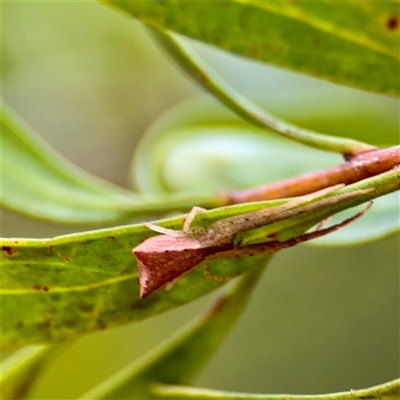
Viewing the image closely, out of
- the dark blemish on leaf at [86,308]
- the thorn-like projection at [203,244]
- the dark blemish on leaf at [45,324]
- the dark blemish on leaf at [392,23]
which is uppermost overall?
the dark blemish on leaf at [392,23]

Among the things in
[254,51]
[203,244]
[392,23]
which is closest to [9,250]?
[203,244]

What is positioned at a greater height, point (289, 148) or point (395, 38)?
point (395, 38)

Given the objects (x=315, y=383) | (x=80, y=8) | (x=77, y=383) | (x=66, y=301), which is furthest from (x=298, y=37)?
(x=80, y=8)

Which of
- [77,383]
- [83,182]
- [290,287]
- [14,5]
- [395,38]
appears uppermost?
[14,5]

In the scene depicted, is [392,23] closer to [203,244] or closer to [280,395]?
[203,244]

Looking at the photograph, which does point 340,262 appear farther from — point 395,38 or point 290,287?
point 395,38

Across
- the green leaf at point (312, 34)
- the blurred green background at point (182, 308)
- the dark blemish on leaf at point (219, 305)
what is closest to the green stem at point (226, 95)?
the green leaf at point (312, 34)

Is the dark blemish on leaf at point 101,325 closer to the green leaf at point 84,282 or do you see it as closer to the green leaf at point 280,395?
the green leaf at point 84,282
